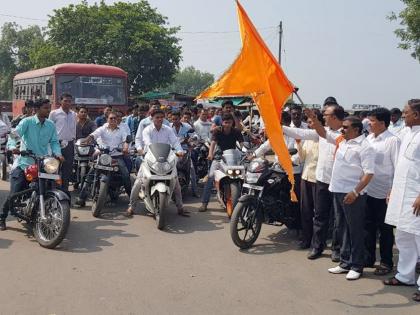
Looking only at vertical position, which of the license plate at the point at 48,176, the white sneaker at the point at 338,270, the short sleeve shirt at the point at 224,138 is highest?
the short sleeve shirt at the point at 224,138

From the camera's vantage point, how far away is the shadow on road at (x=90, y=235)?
527 cm

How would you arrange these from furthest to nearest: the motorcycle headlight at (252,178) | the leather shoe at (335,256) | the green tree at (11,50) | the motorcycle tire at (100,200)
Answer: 1. the green tree at (11,50)
2. the motorcycle tire at (100,200)
3. the motorcycle headlight at (252,178)
4. the leather shoe at (335,256)

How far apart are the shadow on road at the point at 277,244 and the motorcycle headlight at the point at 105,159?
2.51m

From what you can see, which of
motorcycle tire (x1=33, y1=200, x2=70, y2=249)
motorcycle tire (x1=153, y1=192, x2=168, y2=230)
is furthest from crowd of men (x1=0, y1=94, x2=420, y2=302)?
motorcycle tire (x1=153, y1=192, x2=168, y2=230)

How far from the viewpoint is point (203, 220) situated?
6762 millimetres

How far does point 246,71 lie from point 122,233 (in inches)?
106

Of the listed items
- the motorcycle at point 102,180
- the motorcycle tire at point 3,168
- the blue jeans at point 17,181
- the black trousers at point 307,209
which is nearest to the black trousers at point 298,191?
the black trousers at point 307,209

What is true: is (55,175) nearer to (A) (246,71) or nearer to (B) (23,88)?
(A) (246,71)

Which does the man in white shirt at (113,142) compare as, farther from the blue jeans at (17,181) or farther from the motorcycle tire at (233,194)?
the motorcycle tire at (233,194)

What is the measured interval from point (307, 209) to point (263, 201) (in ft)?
1.69

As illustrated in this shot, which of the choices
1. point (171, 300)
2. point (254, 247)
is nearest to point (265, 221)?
point (254, 247)

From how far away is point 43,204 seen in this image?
209 inches

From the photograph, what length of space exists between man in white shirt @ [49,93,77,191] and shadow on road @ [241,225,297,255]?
130 inches

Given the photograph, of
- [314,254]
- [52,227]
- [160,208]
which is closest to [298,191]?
[314,254]
